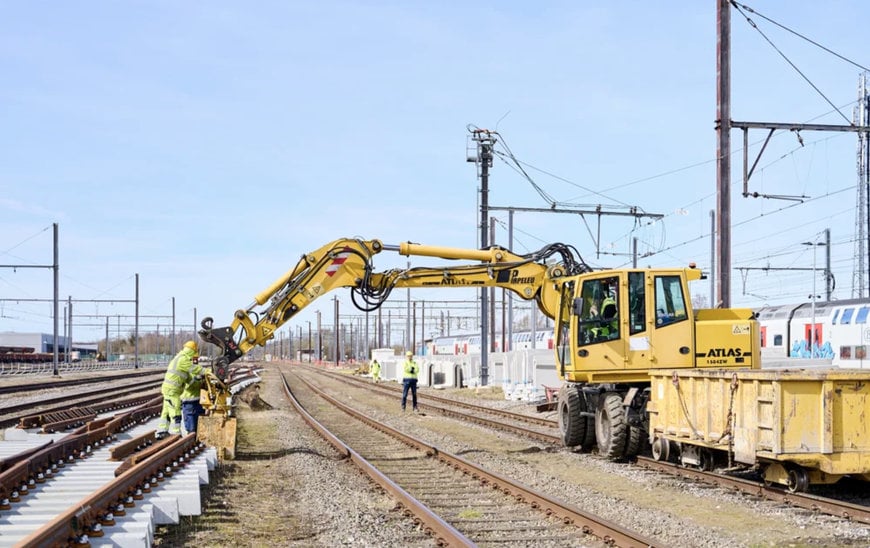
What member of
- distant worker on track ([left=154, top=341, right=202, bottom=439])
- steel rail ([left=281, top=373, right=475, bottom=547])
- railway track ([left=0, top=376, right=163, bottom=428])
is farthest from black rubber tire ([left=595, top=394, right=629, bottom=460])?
railway track ([left=0, top=376, right=163, bottom=428])

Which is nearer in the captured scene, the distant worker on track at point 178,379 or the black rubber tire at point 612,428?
the black rubber tire at point 612,428

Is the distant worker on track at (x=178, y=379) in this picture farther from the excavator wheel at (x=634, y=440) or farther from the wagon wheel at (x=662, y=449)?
the wagon wheel at (x=662, y=449)

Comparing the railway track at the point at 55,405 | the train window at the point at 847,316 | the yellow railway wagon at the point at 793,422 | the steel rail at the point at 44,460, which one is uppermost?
the train window at the point at 847,316

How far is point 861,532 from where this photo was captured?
8.84 metres

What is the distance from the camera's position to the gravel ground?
8.90 meters

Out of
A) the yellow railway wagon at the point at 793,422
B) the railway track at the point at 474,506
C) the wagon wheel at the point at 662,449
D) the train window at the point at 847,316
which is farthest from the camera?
the train window at the point at 847,316

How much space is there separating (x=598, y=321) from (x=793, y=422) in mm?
5247

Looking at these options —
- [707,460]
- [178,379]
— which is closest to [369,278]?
[178,379]

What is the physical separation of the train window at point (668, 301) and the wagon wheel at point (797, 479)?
14.2ft

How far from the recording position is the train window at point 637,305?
1489 cm

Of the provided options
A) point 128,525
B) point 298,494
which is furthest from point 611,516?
point 128,525

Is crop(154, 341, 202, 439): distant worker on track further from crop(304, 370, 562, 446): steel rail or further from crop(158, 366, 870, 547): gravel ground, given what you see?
crop(304, 370, 562, 446): steel rail

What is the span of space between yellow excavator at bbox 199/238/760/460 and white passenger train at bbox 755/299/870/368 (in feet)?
35.1

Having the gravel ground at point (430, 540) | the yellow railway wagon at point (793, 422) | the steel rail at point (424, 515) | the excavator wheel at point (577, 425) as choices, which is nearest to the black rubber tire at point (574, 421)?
the excavator wheel at point (577, 425)
